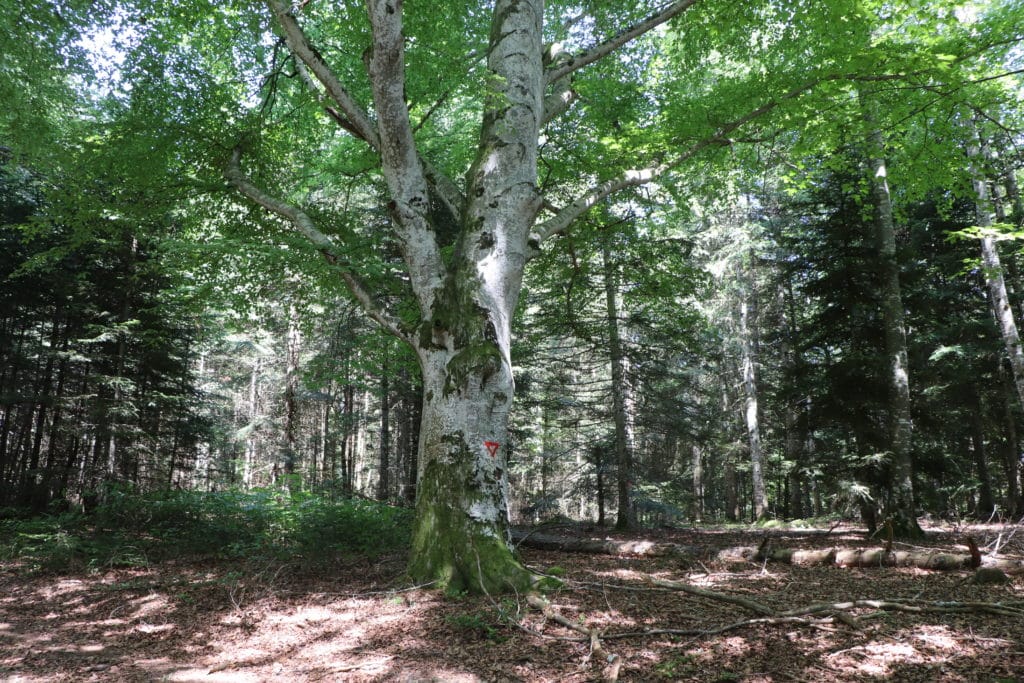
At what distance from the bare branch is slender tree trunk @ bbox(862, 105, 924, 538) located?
4341 millimetres

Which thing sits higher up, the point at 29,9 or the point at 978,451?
the point at 29,9

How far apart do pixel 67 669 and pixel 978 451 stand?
20.8m

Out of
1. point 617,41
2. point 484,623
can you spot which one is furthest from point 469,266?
point 617,41

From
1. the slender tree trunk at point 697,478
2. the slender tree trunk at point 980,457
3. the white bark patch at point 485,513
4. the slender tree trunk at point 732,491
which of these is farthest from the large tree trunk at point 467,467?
the slender tree trunk at point 697,478

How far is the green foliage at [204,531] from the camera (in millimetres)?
8156

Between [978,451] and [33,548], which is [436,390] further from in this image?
[978,451]

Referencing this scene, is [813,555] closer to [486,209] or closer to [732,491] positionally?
[486,209]

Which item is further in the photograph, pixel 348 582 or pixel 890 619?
pixel 348 582

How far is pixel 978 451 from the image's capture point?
1619 cm

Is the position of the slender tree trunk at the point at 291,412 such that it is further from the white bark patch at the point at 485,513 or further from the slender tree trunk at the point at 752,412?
the slender tree trunk at the point at 752,412

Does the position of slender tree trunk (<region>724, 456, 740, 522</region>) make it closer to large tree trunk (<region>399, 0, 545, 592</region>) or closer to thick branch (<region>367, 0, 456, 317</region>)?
large tree trunk (<region>399, 0, 545, 592</region>)

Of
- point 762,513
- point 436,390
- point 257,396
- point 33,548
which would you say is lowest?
point 762,513

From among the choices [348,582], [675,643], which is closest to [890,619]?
[675,643]

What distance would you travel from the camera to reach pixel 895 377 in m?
10.5
